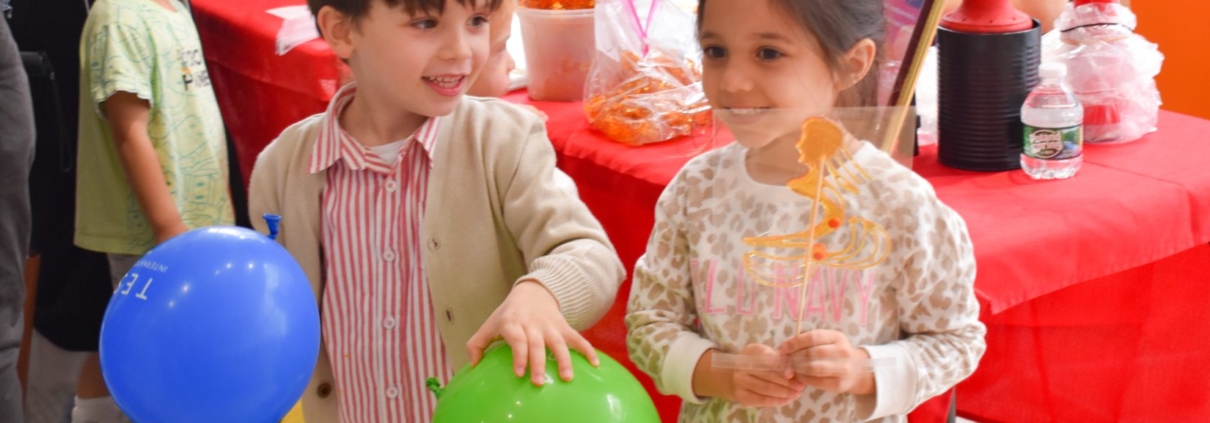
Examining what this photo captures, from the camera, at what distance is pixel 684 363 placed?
1222 mm

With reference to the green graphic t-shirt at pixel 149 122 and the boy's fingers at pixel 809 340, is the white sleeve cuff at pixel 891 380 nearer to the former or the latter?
the boy's fingers at pixel 809 340

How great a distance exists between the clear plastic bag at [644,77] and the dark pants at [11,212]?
2.80 ft

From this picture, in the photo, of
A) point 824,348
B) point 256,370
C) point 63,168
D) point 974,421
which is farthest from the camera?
point 63,168

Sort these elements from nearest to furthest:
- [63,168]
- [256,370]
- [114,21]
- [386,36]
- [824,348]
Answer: [824,348], [256,370], [386,36], [114,21], [63,168]

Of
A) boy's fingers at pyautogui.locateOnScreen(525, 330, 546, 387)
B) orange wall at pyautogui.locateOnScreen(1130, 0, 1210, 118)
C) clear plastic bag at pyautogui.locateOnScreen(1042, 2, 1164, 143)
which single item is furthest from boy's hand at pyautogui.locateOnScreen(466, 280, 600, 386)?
orange wall at pyautogui.locateOnScreen(1130, 0, 1210, 118)

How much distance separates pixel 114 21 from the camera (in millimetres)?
2205

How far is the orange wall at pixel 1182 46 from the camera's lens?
3547 mm

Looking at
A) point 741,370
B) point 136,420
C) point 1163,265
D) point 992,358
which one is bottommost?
point 992,358

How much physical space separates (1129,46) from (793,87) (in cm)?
94

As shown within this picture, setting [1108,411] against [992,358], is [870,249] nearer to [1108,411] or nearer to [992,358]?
[992,358]

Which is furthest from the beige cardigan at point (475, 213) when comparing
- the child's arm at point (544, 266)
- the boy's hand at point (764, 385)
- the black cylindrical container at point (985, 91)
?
the black cylindrical container at point (985, 91)

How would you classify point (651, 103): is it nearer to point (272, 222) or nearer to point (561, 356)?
point (272, 222)

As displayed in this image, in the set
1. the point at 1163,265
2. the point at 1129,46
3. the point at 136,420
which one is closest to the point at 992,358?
the point at 1163,265

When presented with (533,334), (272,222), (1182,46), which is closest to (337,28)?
(272,222)
